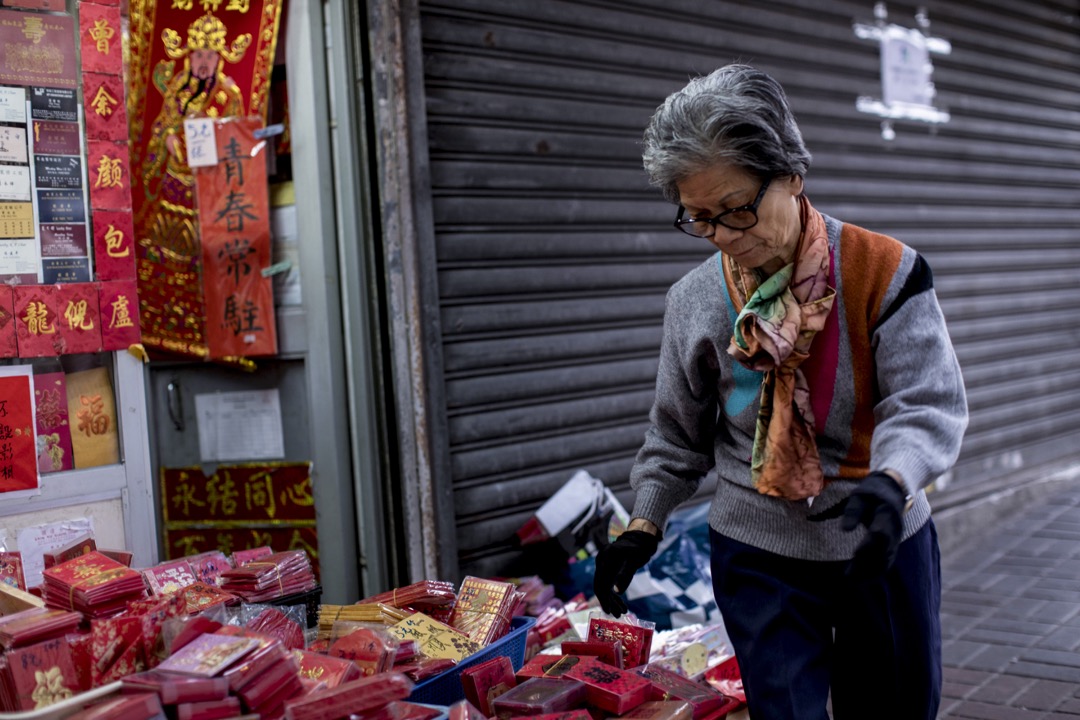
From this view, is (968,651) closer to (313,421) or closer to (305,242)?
(313,421)

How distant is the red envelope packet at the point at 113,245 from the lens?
3545mm

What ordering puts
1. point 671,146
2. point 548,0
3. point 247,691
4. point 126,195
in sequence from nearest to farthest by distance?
point 247,691
point 671,146
point 126,195
point 548,0

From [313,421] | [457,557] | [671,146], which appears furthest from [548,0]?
[671,146]

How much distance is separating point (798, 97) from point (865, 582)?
457 centimetres

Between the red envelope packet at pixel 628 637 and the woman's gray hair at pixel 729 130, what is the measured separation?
1.21m

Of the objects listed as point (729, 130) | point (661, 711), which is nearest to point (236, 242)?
point (729, 130)

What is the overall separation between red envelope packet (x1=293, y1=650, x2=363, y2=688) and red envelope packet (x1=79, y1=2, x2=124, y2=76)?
217 cm

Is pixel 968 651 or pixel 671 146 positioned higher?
pixel 671 146

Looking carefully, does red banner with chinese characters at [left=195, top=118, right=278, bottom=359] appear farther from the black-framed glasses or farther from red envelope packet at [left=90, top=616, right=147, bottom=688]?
the black-framed glasses

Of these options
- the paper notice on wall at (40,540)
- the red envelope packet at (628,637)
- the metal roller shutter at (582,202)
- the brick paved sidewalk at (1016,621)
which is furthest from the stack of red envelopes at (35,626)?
the brick paved sidewalk at (1016,621)

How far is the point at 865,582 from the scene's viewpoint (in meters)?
2.41

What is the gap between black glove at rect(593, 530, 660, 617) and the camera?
2654 mm

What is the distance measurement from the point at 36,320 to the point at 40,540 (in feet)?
2.32

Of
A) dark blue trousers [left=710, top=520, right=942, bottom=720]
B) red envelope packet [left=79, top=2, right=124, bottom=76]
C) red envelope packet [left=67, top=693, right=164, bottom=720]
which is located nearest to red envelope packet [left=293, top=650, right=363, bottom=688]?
red envelope packet [left=67, top=693, right=164, bottom=720]
